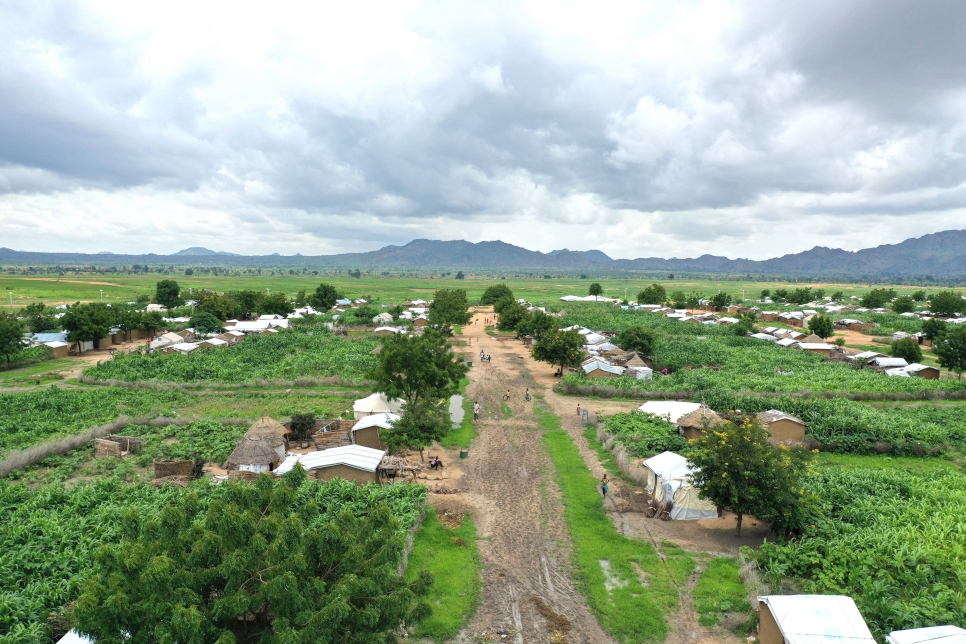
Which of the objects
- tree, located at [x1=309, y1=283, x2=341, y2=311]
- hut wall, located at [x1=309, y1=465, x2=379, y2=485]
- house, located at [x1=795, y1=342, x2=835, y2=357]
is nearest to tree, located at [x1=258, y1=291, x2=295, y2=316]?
tree, located at [x1=309, y1=283, x2=341, y2=311]

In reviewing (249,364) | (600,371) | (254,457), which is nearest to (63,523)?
Result: (254,457)

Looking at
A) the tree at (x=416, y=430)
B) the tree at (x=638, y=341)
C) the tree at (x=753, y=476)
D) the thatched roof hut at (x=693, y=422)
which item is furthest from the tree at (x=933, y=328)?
the tree at (x=416, y=430)

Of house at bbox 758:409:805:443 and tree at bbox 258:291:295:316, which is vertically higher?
tree at bbox 258:291:295:316

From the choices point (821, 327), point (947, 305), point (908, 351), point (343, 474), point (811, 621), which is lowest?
point (343, 474)

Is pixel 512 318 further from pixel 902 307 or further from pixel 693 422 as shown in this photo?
pixel 902 307

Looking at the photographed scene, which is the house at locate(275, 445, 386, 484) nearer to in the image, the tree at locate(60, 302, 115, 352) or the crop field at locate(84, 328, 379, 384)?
the crop field at locate(84, 328, 379, 384)

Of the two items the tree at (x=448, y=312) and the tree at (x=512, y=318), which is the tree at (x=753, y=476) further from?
the tree at (x=512, y=318)
